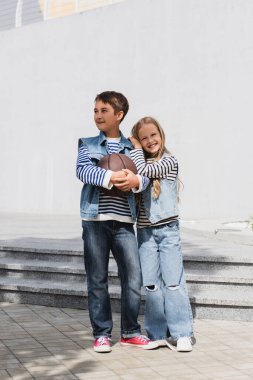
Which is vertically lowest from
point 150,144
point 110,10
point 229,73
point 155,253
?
point 155,253

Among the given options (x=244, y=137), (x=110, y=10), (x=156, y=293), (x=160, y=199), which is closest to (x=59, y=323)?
(x=156, y=293)

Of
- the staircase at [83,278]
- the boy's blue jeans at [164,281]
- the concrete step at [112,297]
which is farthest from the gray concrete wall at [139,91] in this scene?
the boy's blue jeans at [164,281]

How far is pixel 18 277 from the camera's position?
800 centimetres

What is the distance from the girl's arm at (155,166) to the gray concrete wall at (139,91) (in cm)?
831

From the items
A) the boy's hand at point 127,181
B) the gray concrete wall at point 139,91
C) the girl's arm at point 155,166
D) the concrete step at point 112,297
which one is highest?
the gray concrete wall at point 139,91

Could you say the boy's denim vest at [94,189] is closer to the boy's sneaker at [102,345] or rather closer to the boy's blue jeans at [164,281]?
the boy's blue jeans at [164,281]

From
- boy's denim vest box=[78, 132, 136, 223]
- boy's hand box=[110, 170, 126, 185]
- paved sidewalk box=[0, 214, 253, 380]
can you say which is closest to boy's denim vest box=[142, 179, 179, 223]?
boy's denim vest box=[78, 132, 136, 223]

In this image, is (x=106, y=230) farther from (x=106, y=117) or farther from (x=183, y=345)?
(x=183, y=345)

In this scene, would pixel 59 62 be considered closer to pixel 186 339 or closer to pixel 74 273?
pixel 74 273

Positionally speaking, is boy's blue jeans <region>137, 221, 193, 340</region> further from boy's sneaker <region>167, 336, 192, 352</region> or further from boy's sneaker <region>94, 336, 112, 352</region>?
boy's sneaker <region>94, 336, 112, 352</region>

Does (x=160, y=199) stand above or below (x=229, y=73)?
Result: below

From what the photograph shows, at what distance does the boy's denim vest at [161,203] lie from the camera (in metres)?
5.53

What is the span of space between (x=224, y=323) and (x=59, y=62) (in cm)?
1172

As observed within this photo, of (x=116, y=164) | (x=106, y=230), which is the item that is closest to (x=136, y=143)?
(x=116, y=164)
